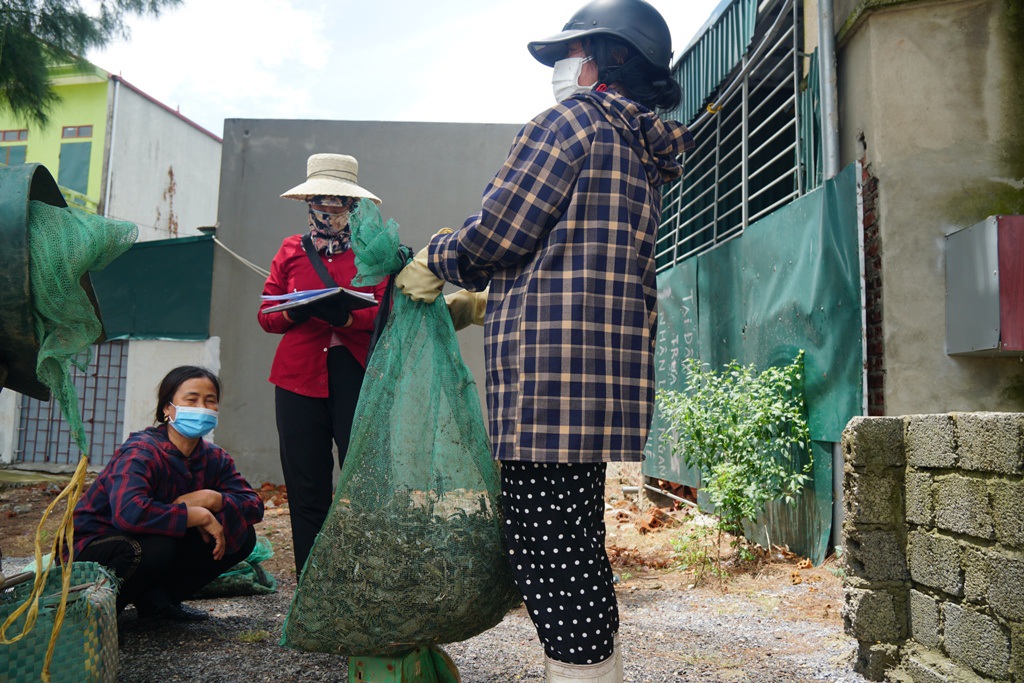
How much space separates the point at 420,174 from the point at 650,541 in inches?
170

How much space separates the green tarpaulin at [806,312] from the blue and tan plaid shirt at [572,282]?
7.90ft

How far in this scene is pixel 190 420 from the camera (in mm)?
2871

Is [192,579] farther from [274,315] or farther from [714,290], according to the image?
[714,290]

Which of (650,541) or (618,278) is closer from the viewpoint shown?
(618,278)

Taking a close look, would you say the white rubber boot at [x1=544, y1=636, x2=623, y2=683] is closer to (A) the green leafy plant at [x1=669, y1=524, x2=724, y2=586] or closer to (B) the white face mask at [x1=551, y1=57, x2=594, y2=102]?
(B) the white face mask at [x1=551, y1=57, x2=594, y2=102]

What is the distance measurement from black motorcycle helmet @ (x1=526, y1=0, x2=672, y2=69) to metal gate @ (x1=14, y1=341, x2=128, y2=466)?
8044mm

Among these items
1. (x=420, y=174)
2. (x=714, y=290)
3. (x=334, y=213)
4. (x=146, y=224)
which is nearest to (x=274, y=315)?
(x=334, y=213)

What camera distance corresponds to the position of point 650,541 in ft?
18.5

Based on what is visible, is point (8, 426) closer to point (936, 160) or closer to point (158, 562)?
point (158, 562)

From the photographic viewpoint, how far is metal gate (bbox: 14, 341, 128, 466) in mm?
8891

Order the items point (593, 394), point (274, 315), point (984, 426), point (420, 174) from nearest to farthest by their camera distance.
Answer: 1. point (593, 394)
2. point (984, 426)
3. point (274, 315)
4. point (420, 174)

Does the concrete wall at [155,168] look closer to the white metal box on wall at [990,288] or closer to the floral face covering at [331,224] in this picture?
the floral face covering at [331,224]

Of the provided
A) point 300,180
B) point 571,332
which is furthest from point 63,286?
point 300,180

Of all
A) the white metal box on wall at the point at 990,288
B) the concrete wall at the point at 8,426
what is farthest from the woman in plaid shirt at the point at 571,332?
the concrete wall at the point at 8,426
